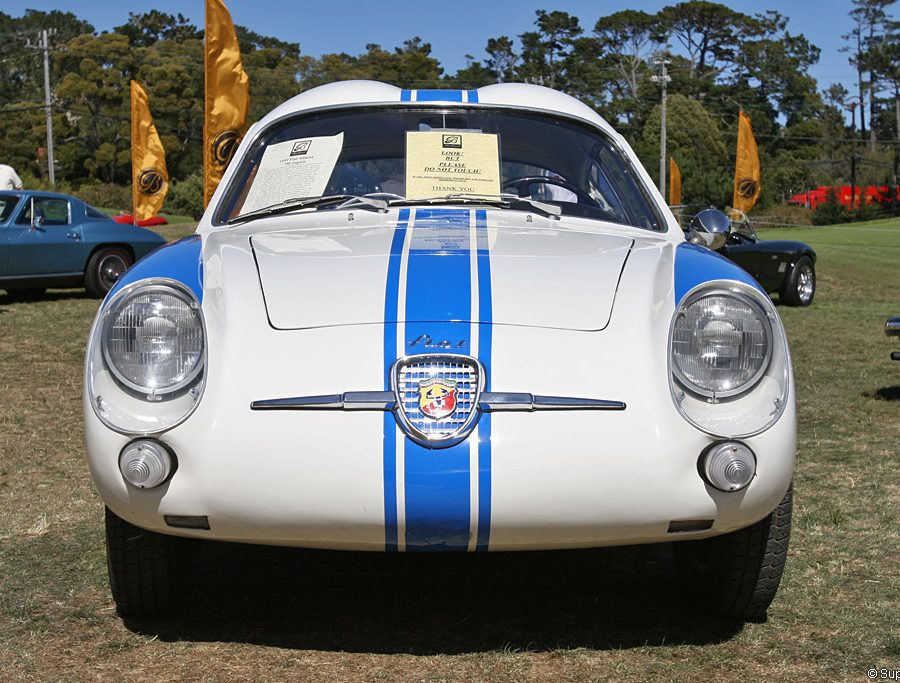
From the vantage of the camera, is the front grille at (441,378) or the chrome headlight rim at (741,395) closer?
the front grille at (441,378)

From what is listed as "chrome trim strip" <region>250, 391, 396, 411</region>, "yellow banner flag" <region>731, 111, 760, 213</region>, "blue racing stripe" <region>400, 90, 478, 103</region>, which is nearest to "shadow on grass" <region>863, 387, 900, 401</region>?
"blue racing stripe" <region>400, 90, 478, 103</region>

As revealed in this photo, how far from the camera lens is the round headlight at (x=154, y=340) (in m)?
2.69

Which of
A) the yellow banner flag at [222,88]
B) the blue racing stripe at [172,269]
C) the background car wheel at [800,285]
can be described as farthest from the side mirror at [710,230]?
the background car wheel at [800,285]

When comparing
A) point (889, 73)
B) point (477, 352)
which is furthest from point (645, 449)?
point (889, 73)

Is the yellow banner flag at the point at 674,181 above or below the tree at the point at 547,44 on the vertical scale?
below

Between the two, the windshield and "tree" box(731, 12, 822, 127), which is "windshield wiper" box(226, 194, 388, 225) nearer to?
the windshield

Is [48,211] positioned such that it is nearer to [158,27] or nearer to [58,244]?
[58,244]

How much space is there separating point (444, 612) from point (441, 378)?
3.10 feet

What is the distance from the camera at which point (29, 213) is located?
1361cm

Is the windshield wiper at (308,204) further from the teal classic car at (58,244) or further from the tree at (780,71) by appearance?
the tree at (780,71)

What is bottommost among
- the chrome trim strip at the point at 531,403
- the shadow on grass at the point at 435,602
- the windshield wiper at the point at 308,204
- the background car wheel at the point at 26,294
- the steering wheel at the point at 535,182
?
the shadow on grass at the point at 435,602

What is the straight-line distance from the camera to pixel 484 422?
2.53 meters

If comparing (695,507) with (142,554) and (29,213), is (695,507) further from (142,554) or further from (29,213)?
(29,213)

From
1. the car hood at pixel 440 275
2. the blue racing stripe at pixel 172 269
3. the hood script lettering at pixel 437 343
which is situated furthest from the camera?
the blue racing stripe at pixel 172 269
